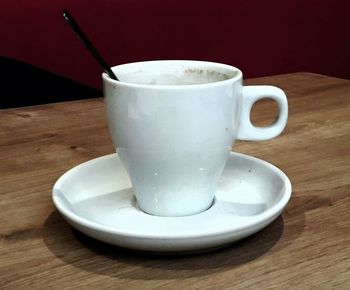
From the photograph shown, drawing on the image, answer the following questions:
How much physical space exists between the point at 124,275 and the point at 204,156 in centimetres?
12

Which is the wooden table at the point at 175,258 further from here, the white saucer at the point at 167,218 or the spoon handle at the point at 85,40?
the spoon handle at the point at 85,40

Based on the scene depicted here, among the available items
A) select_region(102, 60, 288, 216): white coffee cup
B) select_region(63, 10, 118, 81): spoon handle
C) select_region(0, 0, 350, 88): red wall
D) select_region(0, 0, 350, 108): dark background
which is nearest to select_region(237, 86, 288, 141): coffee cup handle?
select_region(102, 60, 288, 216): white coffee cup

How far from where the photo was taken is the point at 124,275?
0.41m

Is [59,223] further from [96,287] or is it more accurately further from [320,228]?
[320,228]

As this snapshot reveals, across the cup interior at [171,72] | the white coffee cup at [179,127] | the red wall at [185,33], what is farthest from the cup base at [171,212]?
the red wall at [185,33]

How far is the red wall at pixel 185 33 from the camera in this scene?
4.74 feet

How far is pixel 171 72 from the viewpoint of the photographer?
0.54m

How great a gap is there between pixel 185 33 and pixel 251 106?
1.18m

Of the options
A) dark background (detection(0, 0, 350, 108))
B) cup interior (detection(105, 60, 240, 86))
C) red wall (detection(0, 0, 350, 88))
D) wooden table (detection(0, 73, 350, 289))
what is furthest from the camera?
red wall (detection(0, 0, 350, 88))

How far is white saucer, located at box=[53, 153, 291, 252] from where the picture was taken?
1.35 feet

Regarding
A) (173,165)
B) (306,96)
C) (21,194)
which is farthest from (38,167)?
(306,96)

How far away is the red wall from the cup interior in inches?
37.7

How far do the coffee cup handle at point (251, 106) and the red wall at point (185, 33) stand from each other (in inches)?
40.4

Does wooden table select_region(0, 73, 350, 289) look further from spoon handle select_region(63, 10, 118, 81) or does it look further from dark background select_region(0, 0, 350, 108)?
dark background select_region(0, 0, 350, 108)
